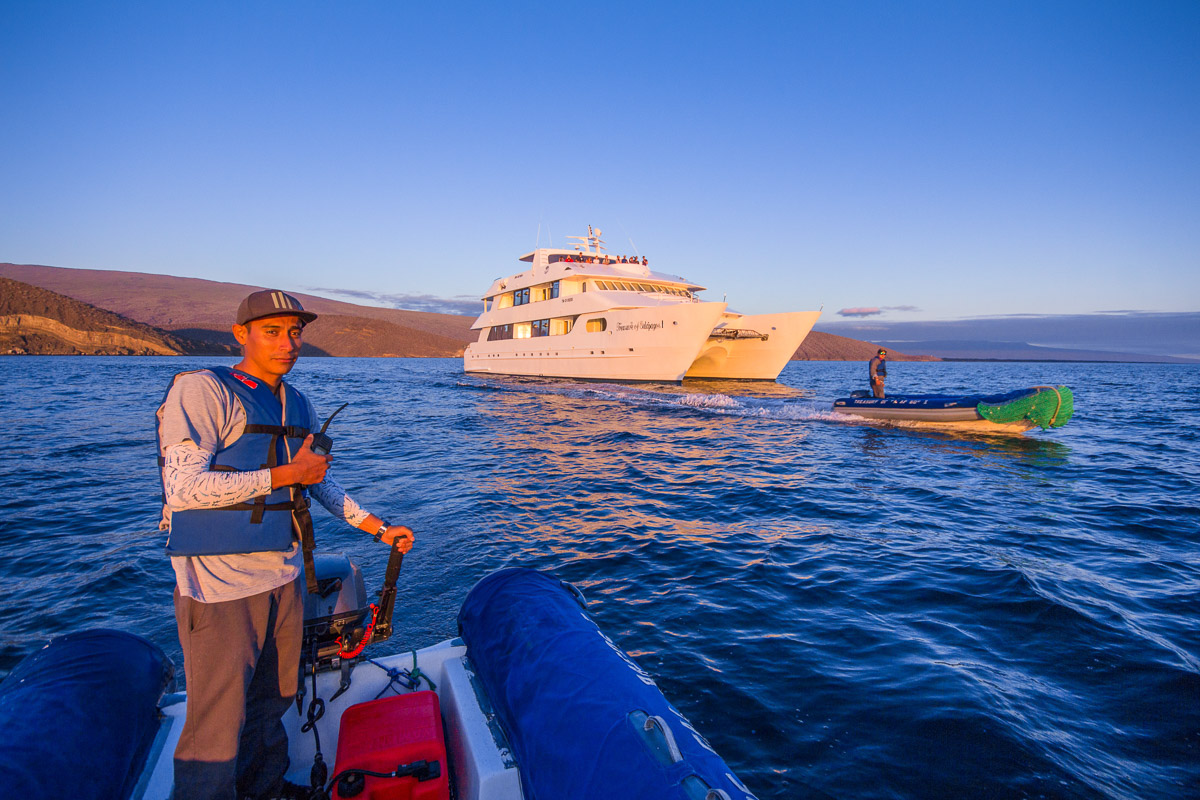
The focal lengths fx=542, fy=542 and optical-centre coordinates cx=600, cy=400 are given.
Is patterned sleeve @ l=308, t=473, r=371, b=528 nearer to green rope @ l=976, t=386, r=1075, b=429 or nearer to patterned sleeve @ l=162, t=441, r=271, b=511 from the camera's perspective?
patterned sleeve @ l=162, t=441, r=271, b=511

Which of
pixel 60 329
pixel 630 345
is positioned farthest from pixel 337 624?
pixel 60 329

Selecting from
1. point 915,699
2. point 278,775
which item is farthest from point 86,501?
point 915,699

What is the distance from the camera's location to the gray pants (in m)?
1.76

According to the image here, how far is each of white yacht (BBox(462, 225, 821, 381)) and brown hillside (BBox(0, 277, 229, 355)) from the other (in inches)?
2780

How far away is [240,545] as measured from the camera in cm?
184

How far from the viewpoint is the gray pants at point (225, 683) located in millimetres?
1761

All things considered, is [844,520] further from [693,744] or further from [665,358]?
[665,358]

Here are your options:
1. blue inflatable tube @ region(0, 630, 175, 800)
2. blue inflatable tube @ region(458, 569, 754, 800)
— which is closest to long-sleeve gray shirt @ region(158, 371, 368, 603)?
blue inflatable tube @ region(0, 630, 175, 800)

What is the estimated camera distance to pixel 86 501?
7445 millimetres

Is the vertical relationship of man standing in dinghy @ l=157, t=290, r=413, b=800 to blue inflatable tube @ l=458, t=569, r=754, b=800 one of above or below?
above

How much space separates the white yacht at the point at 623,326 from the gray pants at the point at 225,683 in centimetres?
1924

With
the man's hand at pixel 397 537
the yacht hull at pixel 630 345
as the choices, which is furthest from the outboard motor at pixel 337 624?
the yacht hull at pixel 630 345

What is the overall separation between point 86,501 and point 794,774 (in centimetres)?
933

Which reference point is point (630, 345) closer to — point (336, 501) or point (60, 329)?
point (336, 501)
